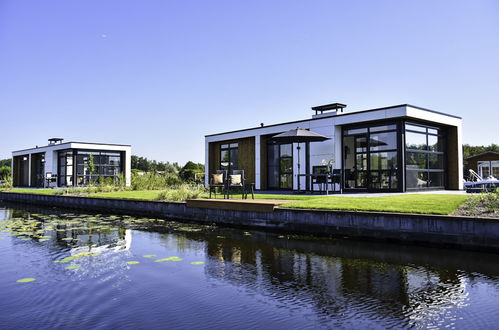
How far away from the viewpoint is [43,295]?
4277 millimetres

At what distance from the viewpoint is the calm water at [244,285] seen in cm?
359

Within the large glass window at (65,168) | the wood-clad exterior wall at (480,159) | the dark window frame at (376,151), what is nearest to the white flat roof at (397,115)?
the dark window frame at (376,151)

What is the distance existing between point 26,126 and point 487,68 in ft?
87.8

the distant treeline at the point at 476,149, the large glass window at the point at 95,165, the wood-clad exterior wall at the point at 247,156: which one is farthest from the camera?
the distant treeline at the point at 476,149

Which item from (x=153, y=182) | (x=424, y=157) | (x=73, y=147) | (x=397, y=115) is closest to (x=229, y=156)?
(x=153, y=182)

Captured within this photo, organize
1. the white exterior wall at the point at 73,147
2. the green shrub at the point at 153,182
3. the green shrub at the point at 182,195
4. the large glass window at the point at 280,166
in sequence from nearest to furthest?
the green shrub at the point at 182,195
the large glass window at the point at 280,166
the green shrub at the point at 153,182
the white exterior wall at the point at 73,147

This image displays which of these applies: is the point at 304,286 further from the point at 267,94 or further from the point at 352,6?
the point at 267,94

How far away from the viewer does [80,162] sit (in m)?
29.2

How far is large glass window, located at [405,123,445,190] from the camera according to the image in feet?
45.2

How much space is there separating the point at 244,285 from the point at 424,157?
12.2 meters

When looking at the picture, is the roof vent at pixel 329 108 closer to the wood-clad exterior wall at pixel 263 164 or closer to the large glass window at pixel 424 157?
the wood-clad exterior wall at pixel 263 164

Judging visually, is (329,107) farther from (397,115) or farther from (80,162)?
(80,162)

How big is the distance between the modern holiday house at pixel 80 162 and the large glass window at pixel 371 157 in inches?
737

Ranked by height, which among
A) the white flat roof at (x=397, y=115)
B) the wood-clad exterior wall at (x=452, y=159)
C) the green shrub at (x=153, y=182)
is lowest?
the green shrub at (x=153, y=182)
